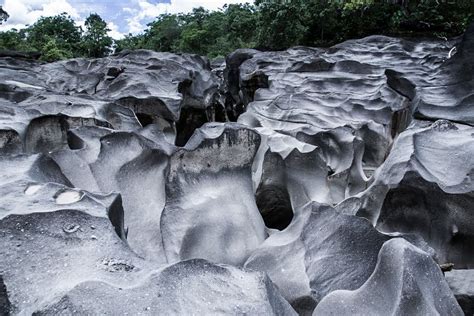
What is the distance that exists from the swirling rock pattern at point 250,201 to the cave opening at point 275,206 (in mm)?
12

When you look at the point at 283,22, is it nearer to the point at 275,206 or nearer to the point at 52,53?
the point at 275,206

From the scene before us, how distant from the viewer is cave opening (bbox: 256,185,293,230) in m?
3.82

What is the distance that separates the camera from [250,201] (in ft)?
10.6

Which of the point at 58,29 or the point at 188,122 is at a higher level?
the point at 58,29

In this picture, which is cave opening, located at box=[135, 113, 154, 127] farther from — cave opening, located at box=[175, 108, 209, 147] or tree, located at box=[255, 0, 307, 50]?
tree, located at box=[255, 0, 307, 50]

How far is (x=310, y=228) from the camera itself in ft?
8.03

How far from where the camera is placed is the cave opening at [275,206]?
3.82 meters

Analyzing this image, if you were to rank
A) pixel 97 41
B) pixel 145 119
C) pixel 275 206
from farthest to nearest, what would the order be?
pixel 97 41
pixel 145 119
pixel 275 206

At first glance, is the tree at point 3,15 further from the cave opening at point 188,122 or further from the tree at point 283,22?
the cave opening at point 188,122

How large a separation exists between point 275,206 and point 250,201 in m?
0.74

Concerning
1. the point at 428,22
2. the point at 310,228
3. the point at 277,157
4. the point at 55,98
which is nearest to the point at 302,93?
the point at 277,157

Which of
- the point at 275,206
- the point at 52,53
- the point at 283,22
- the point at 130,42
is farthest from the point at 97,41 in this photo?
the point at 275,206

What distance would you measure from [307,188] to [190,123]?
4.10 metres

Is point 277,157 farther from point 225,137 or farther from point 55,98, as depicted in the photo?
point 55,98
